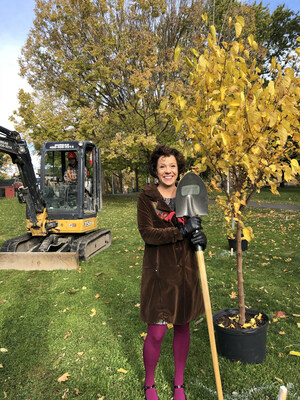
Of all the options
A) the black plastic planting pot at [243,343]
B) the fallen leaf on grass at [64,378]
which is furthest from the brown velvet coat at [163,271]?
the fallen leaf on grass at [64,378]

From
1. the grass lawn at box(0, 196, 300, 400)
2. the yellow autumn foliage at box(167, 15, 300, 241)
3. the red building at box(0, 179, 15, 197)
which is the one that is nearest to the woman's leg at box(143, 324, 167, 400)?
the grass lawn at box(0, 196, 300, 400)

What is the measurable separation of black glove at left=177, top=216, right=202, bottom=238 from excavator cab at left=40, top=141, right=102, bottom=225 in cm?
618

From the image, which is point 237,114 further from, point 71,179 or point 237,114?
point 71,179

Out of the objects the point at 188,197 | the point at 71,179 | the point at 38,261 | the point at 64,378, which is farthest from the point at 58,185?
the point at 188,197

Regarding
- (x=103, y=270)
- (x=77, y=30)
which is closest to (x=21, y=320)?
(x=103, y=270)

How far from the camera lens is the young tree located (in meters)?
2.82

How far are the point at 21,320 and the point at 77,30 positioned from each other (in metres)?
20.2

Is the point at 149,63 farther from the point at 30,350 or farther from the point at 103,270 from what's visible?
the point at 30,350

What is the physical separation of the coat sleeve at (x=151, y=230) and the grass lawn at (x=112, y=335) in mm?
1596

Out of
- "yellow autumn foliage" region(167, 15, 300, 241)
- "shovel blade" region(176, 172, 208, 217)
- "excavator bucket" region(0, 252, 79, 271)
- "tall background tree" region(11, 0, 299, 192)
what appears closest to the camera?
"shovel blade" region(176, 172, 208, 217)

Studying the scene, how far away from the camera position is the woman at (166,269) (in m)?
2.65

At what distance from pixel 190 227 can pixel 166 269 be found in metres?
0.43

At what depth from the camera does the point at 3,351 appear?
400 cm

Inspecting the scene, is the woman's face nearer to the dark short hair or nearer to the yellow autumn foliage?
the dark short hair
